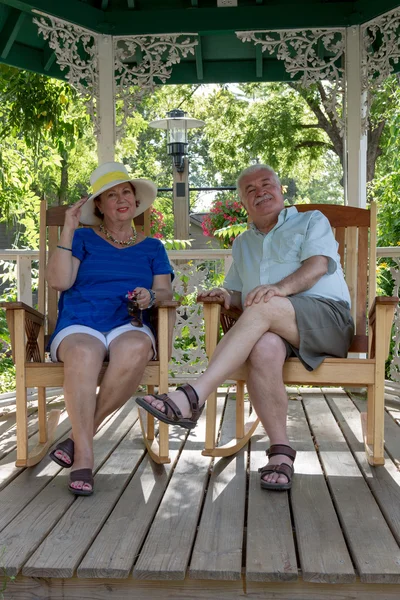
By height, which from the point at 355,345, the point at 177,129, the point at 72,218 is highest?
the point at 177,129

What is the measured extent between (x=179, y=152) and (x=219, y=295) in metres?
5.15

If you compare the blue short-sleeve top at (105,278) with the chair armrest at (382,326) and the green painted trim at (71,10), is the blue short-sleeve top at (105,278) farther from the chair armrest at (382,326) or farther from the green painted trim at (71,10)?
the green painted trim at (71,10)

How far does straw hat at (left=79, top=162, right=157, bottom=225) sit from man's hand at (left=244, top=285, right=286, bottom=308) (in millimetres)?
781

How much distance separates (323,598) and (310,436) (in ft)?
5.26

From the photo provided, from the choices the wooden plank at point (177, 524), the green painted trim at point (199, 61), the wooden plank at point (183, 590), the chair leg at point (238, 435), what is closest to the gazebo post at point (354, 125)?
the green painted trim at point (199, 61)

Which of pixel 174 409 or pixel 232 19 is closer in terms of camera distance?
pixel 174 409

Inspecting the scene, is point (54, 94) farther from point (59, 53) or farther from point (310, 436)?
point (310, 436)

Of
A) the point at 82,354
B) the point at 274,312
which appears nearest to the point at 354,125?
the point at 274,312

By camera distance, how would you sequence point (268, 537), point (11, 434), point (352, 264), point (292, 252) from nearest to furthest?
point (268, 537) → point (292, 252) → point (352, 264) → point (11, 434)

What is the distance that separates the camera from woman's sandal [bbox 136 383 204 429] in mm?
2414

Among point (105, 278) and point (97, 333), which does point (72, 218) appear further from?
point (97, 333)

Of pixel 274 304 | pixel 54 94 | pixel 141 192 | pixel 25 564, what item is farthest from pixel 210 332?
pixel 54 94

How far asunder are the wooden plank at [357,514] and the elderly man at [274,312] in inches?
9.1

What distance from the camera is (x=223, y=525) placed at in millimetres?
2232
